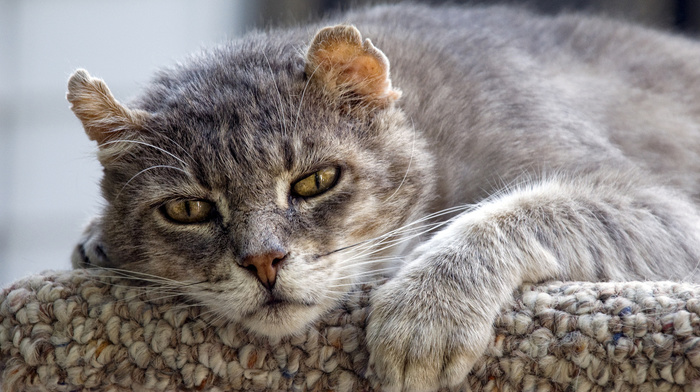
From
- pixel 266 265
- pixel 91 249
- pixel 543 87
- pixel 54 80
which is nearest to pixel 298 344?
pixel 266 265

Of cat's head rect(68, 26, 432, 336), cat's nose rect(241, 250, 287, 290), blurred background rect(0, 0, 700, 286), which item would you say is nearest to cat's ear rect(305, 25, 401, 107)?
cat's head rect(68, 26, 432, 336)

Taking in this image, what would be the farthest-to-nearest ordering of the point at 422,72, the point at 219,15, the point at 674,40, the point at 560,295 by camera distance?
1. the point at 219,15
2. the point at 674,40
3. the point at 422,72
4. the point at 560,295

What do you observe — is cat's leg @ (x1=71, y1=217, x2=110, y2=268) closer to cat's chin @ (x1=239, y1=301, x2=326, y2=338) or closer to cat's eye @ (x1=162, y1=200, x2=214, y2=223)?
cat's eye @ (x1=162, y1=200, x2=214, y2=223)

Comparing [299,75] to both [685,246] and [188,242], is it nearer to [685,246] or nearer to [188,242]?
[188,242]

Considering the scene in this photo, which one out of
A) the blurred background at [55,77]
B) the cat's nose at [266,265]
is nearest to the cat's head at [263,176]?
the cat's nose at [266,265]

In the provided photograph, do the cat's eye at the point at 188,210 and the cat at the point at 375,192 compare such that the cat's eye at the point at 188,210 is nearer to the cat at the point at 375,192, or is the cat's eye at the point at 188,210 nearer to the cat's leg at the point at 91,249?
the cat at the point at 375,192

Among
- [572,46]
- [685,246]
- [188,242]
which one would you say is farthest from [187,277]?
[572,46]
